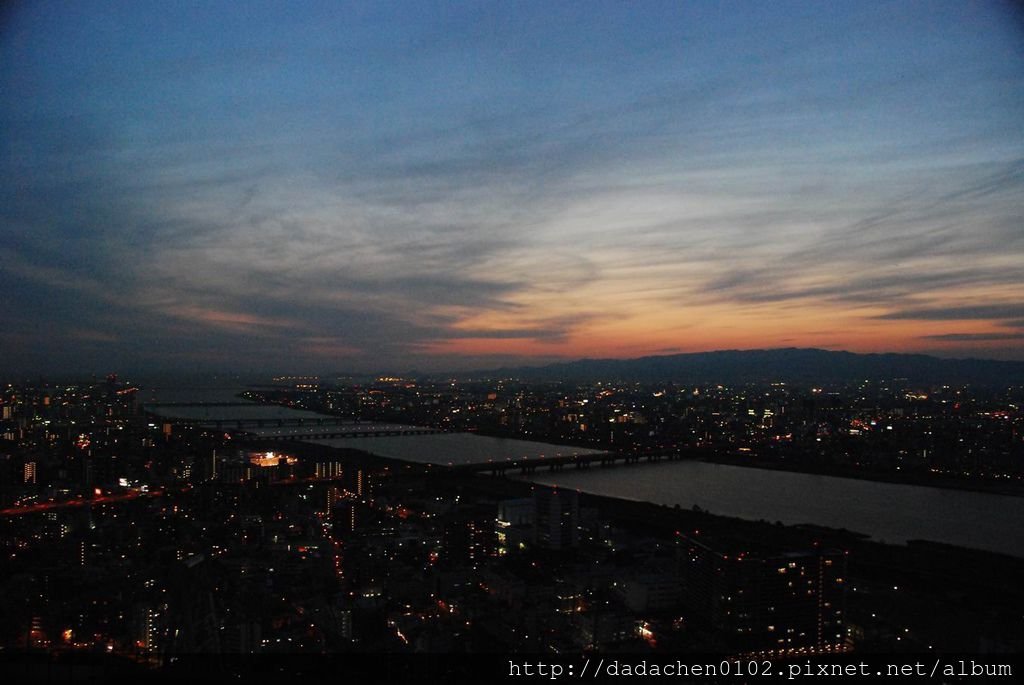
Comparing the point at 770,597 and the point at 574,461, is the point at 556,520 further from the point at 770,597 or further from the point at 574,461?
the point at 574,461

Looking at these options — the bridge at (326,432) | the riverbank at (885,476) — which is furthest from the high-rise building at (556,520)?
the bridge at (326,432)

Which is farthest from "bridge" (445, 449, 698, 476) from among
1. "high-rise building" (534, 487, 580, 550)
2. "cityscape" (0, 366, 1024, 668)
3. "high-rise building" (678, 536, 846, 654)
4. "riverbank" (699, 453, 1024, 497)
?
"high-rise building" (678, 536, 846, 654)

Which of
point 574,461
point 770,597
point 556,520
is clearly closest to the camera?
point 770,597

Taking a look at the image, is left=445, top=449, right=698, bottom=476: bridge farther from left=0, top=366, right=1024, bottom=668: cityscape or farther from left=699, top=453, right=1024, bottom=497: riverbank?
left=699, top=453, right=1024, bottom=497: riverbank

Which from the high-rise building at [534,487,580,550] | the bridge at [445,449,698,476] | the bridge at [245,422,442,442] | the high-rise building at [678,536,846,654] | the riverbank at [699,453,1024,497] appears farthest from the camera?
the bridge at [245,422,442,442]

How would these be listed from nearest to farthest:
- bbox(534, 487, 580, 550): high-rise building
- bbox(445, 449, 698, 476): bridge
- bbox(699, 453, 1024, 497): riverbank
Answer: bbox(534, 487, 580, 550): high-rise building → bbox(699, 453, 1024, 497): riverbank → bbox(445, 449, 698, 476): bridge

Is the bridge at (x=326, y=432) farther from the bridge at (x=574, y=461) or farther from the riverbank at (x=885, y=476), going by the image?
the riverbank at (x=885, y=476)

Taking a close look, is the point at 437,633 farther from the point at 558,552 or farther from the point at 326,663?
the point at 558,552

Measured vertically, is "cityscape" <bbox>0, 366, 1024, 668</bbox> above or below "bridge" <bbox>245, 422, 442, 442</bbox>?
above

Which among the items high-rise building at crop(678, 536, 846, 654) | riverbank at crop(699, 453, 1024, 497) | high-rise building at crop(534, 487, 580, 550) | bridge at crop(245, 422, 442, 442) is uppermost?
high-rise building at crop(678, 536, 846, 654)

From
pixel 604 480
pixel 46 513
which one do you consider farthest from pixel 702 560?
pixel 604 480

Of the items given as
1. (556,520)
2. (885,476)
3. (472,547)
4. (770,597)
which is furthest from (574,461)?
(770,597)
